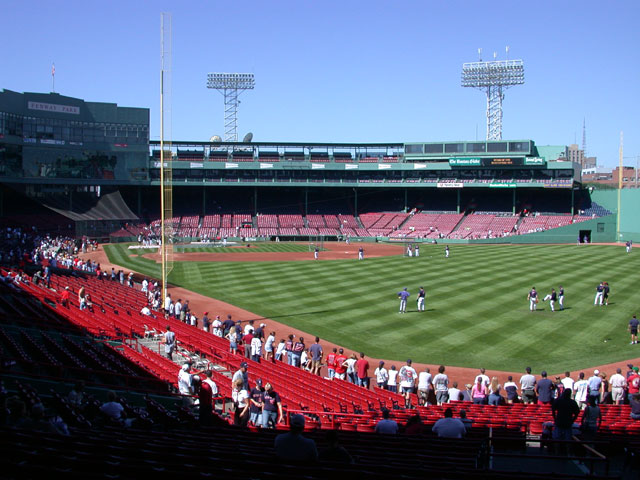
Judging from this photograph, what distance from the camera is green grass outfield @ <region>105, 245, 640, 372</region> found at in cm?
2048

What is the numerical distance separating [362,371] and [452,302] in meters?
14.4

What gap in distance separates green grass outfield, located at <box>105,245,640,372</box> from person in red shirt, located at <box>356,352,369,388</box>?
14.1ft

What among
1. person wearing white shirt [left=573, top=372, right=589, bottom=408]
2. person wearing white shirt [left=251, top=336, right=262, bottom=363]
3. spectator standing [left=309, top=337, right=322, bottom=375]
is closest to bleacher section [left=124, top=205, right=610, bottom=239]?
spectator standing [left=309, top=337, right=322, bottom=375]

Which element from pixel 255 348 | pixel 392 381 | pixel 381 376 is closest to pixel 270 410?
pixel 381 376

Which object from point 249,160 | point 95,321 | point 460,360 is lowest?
point 460,360

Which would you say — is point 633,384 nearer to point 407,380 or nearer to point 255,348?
point 407,380

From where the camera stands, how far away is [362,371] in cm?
1525

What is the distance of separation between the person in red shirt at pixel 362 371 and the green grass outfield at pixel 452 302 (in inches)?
169

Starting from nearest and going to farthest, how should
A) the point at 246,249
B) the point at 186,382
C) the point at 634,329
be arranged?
the point at 186,382 < the point at 634,329 < the point at 246,249

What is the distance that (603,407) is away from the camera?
40.1ft

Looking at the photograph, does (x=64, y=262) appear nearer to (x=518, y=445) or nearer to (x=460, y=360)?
(x=460, y=360)

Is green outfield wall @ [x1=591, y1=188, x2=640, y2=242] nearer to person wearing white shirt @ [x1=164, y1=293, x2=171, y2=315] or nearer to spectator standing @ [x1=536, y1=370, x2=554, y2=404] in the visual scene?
person wearing white shirt @ [x1=164, y1=293, x2=171, y2=315]

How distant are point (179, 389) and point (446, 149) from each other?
7022cm

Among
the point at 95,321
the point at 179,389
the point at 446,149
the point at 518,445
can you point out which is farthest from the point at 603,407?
the point at 446,149
